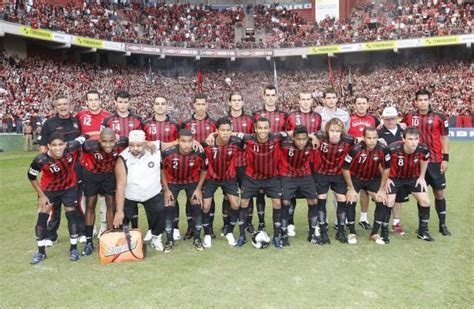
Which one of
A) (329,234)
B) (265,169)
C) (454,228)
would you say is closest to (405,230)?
(454,228)

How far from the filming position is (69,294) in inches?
182

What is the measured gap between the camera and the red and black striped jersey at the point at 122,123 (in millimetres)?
6672

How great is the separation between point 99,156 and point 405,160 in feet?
13.8

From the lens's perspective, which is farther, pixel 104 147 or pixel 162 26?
pixel 162 26

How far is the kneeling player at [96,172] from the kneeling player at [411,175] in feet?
12.3

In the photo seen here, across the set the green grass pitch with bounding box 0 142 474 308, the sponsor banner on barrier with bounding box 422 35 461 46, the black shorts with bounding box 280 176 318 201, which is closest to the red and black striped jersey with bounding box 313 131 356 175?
the black shorts with bounding box 280 176 318 201

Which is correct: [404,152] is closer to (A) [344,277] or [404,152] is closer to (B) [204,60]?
(A) [344,277]

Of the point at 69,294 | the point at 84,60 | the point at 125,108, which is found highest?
the point at 84,60

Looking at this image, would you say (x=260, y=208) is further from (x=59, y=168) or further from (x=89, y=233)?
(x=59, y=168)

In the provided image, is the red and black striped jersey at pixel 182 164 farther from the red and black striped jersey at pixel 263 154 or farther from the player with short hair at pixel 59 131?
the player with short hair at pixel 59 131

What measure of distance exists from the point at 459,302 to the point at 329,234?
2728mm

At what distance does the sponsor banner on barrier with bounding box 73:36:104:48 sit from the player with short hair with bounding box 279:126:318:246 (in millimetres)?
27847

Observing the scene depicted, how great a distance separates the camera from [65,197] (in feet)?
19.8

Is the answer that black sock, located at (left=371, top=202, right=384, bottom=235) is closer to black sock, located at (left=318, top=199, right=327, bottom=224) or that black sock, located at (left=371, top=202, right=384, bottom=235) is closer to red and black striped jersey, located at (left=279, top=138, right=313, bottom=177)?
black sock, located at (left=318, top=199, right=327, bottom=224)
